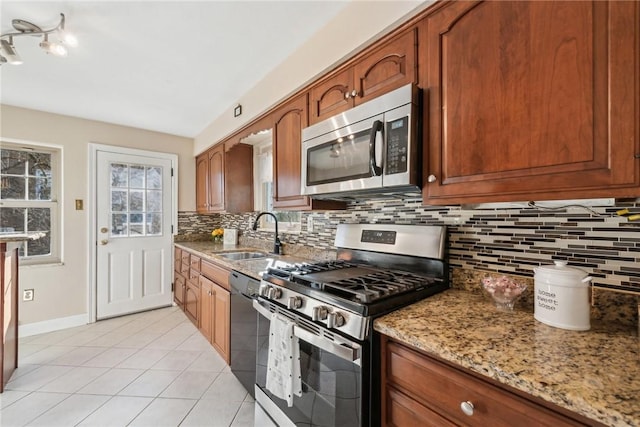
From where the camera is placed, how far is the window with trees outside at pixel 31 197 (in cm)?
273

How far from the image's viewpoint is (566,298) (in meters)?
0.85

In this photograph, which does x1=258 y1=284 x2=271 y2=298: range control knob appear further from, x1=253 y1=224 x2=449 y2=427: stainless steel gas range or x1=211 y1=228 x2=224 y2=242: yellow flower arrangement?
x1=211 y1=228 x2=224 y2=242: yellow flower arrangement

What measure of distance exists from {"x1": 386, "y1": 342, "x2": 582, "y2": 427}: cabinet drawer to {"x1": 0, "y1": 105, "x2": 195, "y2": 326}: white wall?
361cm

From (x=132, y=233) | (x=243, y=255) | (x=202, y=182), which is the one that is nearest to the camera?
(x=243, y=255)

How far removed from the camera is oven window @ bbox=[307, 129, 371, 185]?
4.31 ft

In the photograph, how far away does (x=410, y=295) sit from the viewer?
1104 mm

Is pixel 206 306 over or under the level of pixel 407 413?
under

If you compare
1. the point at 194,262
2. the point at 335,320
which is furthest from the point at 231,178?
the point at 335,320

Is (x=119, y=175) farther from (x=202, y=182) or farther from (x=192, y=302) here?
(x=192, y=302)

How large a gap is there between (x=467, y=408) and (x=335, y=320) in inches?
18.2

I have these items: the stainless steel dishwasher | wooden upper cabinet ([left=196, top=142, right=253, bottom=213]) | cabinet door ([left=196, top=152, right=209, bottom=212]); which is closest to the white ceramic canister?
the stainless steel dishwasher

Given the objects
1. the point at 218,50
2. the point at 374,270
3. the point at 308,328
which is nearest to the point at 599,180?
the point at 374,270

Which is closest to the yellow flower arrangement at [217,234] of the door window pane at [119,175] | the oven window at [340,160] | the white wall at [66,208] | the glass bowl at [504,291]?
the door window pane at [119,175]

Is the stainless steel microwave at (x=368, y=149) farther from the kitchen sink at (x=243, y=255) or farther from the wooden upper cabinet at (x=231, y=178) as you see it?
the wooden upper cabinet at (x=231, y=178)
